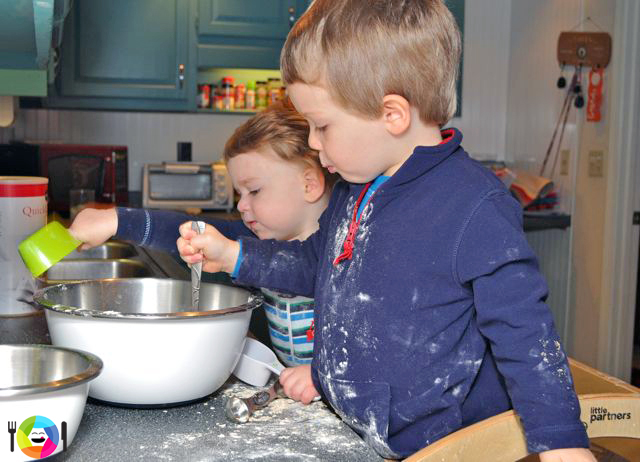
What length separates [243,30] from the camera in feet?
12.8

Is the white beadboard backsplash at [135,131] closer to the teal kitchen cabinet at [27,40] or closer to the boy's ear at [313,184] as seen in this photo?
the teal kitchen cabinet at [27,40]

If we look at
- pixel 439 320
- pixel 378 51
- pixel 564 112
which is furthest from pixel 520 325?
pixel 564 112

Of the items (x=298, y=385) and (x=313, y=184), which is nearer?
(x=298, y=385)

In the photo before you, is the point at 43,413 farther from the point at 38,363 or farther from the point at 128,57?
the point at 128,57

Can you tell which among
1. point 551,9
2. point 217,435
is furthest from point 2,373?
point 551,9

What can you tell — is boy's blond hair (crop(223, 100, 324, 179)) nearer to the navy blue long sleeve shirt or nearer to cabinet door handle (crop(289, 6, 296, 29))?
the navy blue long sleeve shirt

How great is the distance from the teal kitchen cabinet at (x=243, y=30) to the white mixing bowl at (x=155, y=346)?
10.2ft

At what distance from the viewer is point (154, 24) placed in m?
3.83

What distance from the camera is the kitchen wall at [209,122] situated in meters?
4.05

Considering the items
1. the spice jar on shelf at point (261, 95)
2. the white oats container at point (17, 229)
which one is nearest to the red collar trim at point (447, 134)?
the white oats container at point (17, 229)

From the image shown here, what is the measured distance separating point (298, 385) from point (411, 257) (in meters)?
0.20

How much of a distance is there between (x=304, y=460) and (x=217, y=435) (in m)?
0.11

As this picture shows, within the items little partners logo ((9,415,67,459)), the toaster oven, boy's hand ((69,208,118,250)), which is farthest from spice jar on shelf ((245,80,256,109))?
little partners logo ((9,415,67,459))

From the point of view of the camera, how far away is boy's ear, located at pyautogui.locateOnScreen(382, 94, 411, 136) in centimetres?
96
